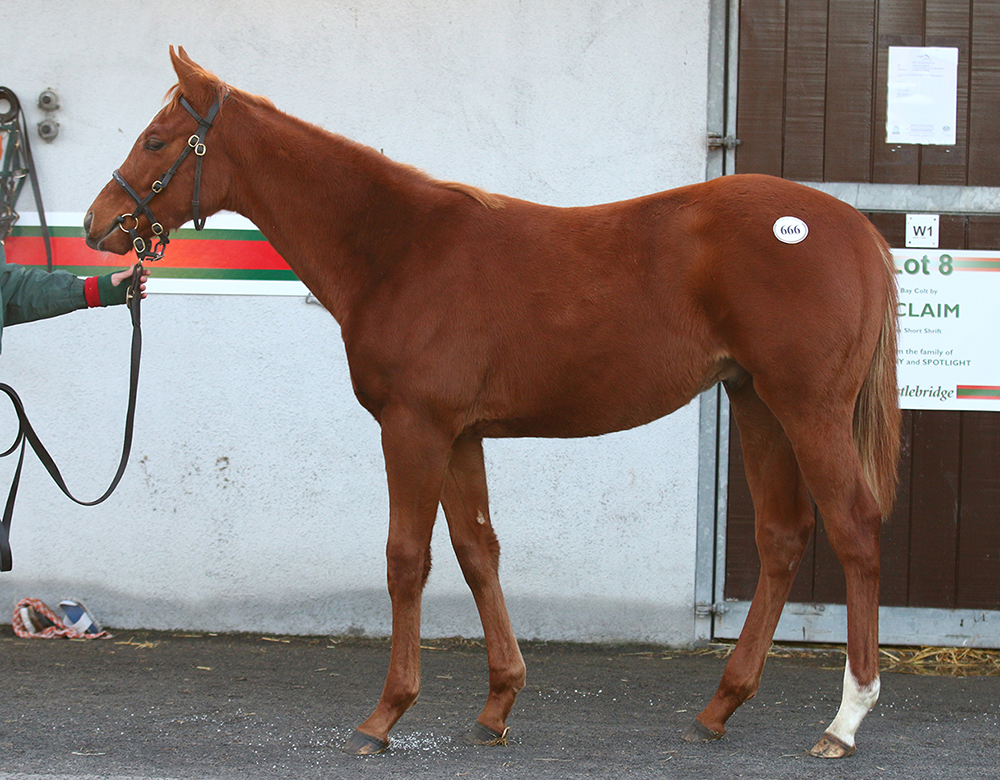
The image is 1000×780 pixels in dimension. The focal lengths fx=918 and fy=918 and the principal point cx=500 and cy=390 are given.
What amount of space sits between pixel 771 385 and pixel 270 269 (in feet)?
9.39

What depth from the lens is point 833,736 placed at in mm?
3043

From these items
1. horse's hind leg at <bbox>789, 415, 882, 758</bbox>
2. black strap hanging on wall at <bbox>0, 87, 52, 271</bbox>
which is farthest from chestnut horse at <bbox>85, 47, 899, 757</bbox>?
black strap hanging on wall at <bbox>0, 87, 52, 271</bbox>

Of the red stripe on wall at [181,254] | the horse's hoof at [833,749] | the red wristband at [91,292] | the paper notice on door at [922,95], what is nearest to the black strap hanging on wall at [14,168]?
the red stripe on wall at [181,254]

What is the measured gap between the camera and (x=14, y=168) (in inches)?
189

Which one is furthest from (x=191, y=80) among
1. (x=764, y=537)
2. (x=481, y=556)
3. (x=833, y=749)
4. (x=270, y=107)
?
(x=833, y=749)

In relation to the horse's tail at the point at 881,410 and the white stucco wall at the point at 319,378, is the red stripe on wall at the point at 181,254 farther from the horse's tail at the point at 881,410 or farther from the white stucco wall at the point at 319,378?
the horse's tail at the point at 881,410

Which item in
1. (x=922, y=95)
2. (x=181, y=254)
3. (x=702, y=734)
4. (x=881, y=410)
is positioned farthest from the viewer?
(x=181, y=254)

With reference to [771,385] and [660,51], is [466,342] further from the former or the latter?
[660,51]

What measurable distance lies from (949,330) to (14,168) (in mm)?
4931

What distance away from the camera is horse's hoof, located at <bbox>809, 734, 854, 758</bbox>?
3033mm

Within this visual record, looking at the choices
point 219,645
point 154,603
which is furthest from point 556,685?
point 154,603

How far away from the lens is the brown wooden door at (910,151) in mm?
4719

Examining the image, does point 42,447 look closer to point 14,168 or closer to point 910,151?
point 14,168

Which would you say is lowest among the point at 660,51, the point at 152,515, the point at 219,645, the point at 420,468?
the point at 219,645
